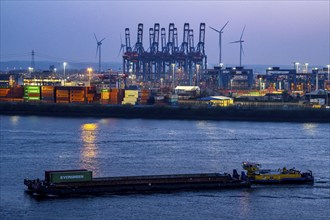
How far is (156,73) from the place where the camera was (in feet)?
131

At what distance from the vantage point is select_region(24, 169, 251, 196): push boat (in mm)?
9828

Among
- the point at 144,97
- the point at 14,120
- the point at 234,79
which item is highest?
the point at 234,79

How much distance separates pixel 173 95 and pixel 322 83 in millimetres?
10392

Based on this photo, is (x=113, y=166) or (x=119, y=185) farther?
(x=113, y=166)

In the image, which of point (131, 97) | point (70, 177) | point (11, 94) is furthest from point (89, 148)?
point (11, 94)

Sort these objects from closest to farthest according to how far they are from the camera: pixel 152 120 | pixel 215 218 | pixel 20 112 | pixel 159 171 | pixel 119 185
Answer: pixel 215 218, pixel 119 185, pixel 159 171, pixel 152 120, pixel 20 112

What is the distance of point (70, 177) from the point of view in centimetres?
1005

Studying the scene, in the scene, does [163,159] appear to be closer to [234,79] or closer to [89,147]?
[89,147]

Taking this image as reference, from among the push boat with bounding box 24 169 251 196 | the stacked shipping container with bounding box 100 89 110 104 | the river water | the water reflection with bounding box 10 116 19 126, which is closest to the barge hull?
the push boat with bounding box 24 169 251 196

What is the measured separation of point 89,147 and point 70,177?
4.12 meters

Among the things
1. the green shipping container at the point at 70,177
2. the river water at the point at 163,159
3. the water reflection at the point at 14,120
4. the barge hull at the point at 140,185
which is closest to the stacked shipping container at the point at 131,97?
the river water at the point at 163,159

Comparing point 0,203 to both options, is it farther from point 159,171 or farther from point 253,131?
point 253,131

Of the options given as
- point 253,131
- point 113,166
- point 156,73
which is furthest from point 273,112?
point 156,73

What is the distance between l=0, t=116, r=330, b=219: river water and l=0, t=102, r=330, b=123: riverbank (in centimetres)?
Answer: 148
